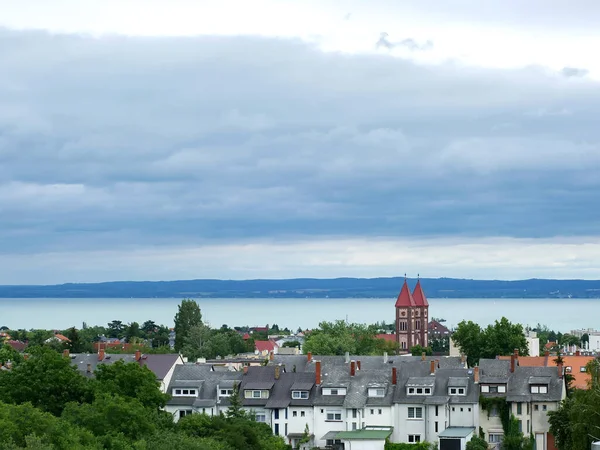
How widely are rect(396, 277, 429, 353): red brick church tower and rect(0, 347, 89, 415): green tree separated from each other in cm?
10681

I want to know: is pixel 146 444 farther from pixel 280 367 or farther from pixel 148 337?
pixel 148 337

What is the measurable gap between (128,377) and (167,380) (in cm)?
1648

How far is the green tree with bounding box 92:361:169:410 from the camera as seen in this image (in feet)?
182

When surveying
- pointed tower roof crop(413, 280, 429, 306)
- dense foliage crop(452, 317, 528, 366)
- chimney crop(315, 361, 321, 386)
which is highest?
pointed tower roof crop(413, 280, 429, 306)

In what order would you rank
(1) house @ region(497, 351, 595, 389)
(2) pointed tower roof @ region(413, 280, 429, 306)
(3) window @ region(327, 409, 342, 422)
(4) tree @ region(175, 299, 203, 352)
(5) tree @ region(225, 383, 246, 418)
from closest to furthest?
(5) tree @ region(225, 383, 246, 418) → (3) window @ region(327, 409, 342, 422) → (1) house @ region(497, 351, 595, 389) → (4) tree @ region(175, 299, 203, 352) → (2) pointed tower roof @ region(413, 280, 429, 306)

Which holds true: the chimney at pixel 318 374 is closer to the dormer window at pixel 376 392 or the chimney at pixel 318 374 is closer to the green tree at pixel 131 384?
the dormer window at pixel 376 392

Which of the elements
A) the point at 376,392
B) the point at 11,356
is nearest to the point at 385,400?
the point at 376,392

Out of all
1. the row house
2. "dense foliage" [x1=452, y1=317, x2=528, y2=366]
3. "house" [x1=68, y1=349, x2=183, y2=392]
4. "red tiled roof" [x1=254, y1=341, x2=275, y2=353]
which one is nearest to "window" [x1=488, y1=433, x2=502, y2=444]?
the row house

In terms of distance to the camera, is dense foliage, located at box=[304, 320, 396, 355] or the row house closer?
the row house

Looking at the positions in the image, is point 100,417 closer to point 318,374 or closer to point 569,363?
Answer: point 318,374

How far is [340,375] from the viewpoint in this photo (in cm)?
7031

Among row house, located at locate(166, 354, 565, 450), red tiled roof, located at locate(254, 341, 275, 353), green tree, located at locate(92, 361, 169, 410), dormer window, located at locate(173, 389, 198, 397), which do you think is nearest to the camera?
green tree, located at locate(92, 361, 169, 410)

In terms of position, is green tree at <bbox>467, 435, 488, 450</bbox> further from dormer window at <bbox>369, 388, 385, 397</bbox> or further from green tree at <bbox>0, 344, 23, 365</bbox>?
green tree at <bbox>0, 344, 23, 365</bbox>

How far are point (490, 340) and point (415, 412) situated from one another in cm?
3229
